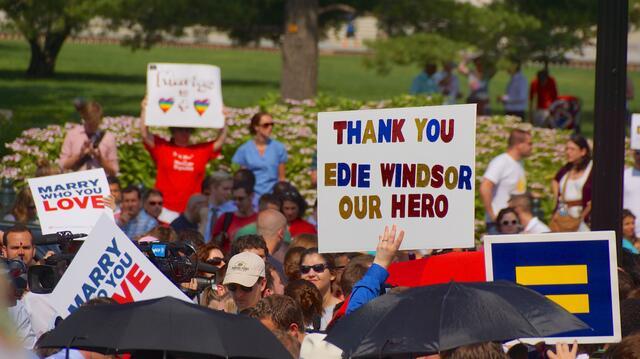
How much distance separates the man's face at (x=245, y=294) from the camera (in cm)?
692

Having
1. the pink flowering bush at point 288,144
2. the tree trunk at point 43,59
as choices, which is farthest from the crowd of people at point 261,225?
the tree trunk at point 43,59

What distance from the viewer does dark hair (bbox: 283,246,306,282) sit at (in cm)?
838

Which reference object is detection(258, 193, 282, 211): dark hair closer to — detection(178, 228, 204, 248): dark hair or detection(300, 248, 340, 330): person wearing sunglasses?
detection(178, 228, 204, 248): dark hair

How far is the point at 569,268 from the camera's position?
6.42 metres

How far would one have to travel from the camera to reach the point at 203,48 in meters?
54.5

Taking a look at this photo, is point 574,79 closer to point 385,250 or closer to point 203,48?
point 203,48

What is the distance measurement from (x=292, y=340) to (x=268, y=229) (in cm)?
377

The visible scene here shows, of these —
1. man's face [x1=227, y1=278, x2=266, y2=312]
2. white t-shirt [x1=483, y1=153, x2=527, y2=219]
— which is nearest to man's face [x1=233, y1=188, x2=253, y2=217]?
white t-shirt [x1=483, y1=153, x2=527, y2=219]

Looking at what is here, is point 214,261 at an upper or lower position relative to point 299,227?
upper

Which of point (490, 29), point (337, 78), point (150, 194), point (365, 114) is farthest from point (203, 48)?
point (365, 114)

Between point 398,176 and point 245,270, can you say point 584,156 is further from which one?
point 245,270

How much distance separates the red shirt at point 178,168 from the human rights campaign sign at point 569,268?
614 cm

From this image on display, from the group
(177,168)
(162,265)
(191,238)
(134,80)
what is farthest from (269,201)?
A: (134,80)

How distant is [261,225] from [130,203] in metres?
1.80
